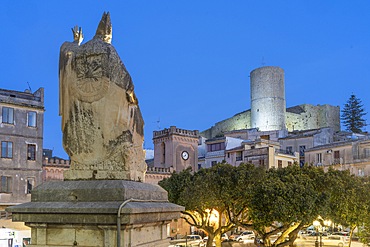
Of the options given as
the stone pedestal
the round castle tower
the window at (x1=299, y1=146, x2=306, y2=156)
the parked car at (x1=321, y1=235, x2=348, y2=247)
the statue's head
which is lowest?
the parked car at (x1=321, y1=235, x2=348, y2=247)

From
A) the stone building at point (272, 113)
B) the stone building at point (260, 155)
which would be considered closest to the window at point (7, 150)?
the stone building at point (260, 155)

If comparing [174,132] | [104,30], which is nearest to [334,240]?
[174,132]

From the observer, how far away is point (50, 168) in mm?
41219

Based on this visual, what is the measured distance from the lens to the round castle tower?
8956 cm

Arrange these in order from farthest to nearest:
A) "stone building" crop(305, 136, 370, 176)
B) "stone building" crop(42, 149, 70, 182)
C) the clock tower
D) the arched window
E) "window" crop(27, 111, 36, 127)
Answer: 1. "stone building" crop(305, 136, 370, 176)
2. the arched window
3. the clock tower
4. "stone building" crop(42, 149, 70, 182)
5. "window" crop(27, 111, 36, 127)

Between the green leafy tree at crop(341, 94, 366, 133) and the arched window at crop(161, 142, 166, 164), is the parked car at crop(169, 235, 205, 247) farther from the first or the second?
the green leafy tree at crop(341, 94, 366, 133)

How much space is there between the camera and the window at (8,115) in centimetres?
3831

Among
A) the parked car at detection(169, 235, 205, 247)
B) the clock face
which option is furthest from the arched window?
the parked car at detection(169, 235, 205, 247)

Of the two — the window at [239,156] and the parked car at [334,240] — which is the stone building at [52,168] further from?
the window at [239,156]

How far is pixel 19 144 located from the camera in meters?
39.0

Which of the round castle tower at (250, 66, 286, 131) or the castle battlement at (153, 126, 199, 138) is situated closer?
the castle battlement at (153, 126, 199, 138)

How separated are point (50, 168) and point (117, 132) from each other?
37016 millimetres

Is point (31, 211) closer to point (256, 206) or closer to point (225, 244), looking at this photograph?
point (256, 206)

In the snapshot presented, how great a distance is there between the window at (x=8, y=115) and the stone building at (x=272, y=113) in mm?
53977
